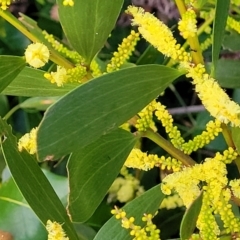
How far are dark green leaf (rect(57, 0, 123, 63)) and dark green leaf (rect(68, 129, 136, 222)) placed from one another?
0.10 meters

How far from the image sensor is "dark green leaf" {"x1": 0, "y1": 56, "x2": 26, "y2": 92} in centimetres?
56

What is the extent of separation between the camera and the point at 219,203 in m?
0.56

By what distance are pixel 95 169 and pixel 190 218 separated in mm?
142

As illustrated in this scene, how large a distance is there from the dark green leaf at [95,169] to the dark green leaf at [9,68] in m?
Answer: 0.12

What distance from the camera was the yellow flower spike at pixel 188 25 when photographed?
1.73ft

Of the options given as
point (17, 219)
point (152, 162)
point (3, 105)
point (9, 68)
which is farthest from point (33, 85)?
point (3, 105)

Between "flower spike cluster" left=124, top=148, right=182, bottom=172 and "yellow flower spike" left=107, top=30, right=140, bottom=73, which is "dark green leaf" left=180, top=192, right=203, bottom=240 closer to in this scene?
"flower spike cluster" left=124, top=148, right=182, bottom=172

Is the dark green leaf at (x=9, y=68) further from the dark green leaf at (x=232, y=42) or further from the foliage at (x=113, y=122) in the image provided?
the dark green leaf at (x=232, y=42)

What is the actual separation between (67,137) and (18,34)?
2.66ft

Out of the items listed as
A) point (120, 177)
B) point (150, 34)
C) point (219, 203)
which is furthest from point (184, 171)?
point (120, 177)

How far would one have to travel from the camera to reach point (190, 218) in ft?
1.77

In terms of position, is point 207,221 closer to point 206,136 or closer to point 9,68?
point 206,136

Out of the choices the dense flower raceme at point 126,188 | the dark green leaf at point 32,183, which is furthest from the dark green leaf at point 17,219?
the dark green leaf at point 32,183

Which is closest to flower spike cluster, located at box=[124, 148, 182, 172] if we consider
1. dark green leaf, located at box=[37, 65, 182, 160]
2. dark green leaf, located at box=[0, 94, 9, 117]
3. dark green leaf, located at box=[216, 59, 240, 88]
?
dark green leaf, located at box=[37, 65, 182, 160]
